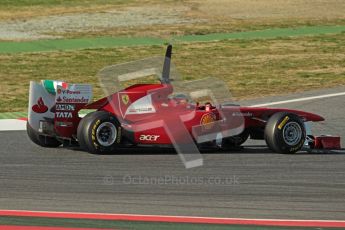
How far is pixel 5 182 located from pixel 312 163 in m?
4.12

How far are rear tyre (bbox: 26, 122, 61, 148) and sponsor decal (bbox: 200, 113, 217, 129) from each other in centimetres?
222

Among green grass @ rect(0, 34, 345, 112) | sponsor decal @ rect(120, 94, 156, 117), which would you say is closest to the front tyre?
sponsor decal @ rect(120, 94, 156, 117)

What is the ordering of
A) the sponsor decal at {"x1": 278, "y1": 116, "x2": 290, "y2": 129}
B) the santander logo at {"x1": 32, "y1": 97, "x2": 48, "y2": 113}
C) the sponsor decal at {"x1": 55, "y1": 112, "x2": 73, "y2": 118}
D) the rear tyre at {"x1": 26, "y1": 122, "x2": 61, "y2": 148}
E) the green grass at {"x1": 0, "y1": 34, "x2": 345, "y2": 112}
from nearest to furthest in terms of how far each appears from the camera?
the sponsor decal at {"x1": 278, "y1": 116, "x2": 290, "y2": 129}
the sponsor decal at {"x1": 55, "y1": 112, "x2": 73, "y2": 118}
the santander logo at {"x1": 32, "y1": 97, "x2": 48, "y2": 113}
the rear tyre at {"x1": 26, "y1": 122, "x2": 61, "y2": 148}
the green grass at {"x1": 0, "y1": 34, "x2": 345, "y2": 112}

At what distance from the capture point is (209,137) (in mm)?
12789

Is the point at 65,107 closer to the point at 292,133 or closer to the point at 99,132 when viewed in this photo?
the point at 99,132

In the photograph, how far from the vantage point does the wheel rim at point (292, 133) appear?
12.7 meters

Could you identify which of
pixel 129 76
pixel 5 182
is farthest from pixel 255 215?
pixel 129 76

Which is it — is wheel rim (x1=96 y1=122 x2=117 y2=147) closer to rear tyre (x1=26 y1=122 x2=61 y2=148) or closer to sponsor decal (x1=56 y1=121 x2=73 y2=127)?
sponsor decal (x1=56 y1=121 x2=73 y2=127)

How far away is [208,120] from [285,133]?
1.09 m

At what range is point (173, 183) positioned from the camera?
10625 millimetres

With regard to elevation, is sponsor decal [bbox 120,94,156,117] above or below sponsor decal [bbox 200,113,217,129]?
above

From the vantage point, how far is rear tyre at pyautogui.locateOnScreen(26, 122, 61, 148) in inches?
522

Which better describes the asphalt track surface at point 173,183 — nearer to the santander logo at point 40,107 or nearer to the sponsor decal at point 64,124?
the sponsor decal at point 64,124

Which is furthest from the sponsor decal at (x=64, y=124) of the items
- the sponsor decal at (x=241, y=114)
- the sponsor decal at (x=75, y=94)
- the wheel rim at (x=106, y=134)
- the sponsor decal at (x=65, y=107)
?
the sponsor decal at (x=241, y=114)
